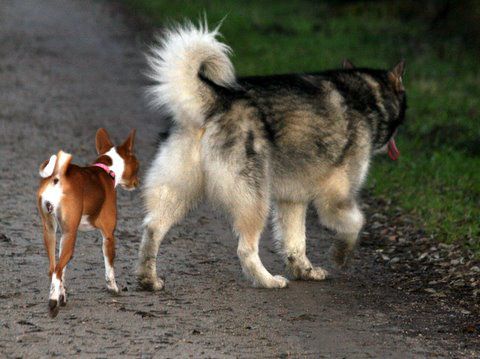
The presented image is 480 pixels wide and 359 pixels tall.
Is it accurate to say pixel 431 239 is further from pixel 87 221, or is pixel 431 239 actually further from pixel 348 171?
pixel 87 221

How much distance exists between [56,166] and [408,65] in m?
11.2

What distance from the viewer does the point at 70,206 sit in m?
5.68

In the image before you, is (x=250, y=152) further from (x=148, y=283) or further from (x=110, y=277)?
(x=110, y=277)

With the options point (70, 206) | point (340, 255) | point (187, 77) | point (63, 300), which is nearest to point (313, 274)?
point (340, 255)

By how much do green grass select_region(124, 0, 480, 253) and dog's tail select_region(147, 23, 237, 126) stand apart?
8.69ft

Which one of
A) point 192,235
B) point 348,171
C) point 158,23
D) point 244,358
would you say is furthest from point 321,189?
point 158,23

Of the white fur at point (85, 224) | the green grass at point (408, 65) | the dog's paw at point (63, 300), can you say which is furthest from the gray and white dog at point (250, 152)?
the green grass at point (408, 65)

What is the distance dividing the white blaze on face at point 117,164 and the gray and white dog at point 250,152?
0.20 m

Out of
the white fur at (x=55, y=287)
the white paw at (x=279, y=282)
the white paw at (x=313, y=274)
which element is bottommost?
the white paw at (x=313, y=274)

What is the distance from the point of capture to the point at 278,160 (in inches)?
265

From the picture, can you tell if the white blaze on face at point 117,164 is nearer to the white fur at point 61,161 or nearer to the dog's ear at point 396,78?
the white fur at point 61,161

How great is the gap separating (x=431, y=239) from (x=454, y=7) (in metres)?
12.2

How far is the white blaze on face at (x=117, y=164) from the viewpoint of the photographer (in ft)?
21.1

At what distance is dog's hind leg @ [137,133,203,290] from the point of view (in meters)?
6.45
